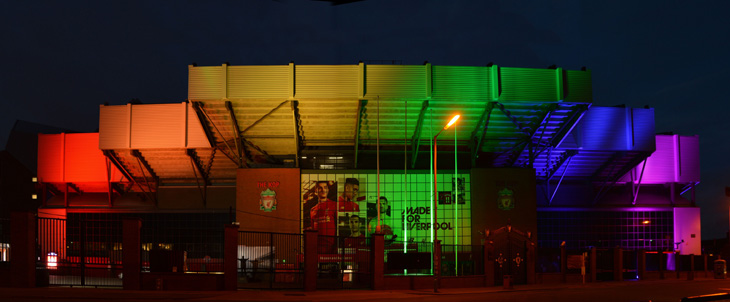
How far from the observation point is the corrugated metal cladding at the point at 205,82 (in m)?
47.9

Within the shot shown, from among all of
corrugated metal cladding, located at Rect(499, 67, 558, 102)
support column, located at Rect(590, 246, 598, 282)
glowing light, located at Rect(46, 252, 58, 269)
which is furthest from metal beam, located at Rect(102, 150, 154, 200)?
support column, located at Rect(590, 246, 598, 282)

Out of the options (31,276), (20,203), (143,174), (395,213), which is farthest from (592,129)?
(20,203)

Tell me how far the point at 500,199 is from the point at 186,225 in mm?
28644

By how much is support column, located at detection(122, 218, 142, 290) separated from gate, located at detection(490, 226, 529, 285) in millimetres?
21110

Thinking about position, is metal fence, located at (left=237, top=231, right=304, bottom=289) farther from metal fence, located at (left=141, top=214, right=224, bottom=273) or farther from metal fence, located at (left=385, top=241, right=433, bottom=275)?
metal fence, located at (left=385, top=241, right=433, bottom=275)

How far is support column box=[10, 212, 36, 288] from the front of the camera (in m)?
25.0

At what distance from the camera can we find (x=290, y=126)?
51406 millimetres

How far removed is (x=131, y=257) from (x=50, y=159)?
130 feet

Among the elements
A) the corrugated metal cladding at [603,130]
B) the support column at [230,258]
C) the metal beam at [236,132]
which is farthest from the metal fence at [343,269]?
the corrugated metal cladding at [603,130]

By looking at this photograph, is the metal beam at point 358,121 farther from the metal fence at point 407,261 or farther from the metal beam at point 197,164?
the metal fence at point 407,261

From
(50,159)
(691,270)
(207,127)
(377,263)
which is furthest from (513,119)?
(50,159)

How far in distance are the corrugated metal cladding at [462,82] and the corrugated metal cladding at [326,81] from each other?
234 inches

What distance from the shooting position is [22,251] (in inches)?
985

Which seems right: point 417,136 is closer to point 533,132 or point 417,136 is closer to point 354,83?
point 354,83
